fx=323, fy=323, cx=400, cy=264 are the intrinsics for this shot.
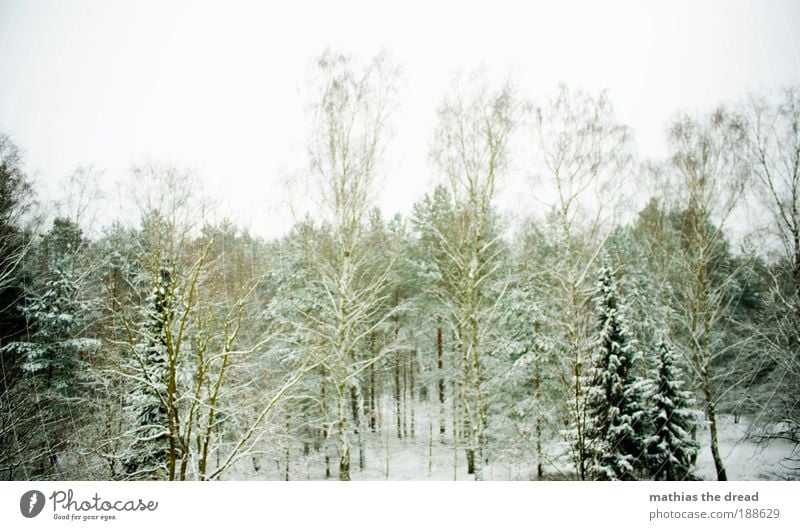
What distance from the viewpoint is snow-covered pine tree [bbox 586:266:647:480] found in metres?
4.31

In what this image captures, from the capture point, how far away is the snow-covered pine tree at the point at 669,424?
420 cm

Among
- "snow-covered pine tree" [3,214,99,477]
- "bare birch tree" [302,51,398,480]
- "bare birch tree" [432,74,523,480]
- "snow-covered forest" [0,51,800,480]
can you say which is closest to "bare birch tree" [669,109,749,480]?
"snow-covered forest" [0,51,800,480]

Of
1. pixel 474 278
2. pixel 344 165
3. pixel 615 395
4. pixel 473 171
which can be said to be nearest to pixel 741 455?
pixel 615 395

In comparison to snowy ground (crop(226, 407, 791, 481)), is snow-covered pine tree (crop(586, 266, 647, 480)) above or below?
above

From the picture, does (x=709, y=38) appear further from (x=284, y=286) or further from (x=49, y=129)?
(x=49, y=129)

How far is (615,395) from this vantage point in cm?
452

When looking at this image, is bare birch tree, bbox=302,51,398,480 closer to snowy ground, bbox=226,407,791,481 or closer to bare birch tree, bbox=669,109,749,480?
snowy ground, bbox=226,407,791,481

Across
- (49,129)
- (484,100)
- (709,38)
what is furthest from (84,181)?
(709,38)

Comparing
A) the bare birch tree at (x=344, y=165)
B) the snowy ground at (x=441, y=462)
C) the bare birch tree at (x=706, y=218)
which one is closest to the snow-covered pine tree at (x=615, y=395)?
the snowy ground at (x=441, y=462)

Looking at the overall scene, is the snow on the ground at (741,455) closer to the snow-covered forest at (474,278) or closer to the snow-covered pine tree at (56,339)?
the snow-covered forest at (474,278)

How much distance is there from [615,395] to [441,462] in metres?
4.26

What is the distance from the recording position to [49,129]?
4.05 m

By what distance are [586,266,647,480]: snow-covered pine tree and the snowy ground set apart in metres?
0.64

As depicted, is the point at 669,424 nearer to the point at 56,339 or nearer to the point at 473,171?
the point at 473,171
